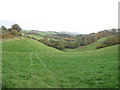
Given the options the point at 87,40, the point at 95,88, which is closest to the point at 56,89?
the point at 95,88

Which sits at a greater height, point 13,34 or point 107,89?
point 13,34

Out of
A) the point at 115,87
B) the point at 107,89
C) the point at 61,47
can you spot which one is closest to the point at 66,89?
the point at 107,89

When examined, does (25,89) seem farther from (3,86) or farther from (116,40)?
(116,40)

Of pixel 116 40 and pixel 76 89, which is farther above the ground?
pixel 116 40

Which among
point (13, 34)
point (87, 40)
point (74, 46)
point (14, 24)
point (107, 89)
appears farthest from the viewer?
point (87, 40)

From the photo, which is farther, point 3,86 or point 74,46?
point 74,46

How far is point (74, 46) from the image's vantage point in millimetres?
115250

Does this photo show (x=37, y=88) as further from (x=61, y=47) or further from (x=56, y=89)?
(x=61, y=47)

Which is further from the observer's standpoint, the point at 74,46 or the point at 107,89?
the point at 74,46

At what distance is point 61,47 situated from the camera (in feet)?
307

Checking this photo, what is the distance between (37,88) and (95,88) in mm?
6033

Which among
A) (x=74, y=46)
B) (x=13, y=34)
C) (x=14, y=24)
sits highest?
(x=14, y=24)

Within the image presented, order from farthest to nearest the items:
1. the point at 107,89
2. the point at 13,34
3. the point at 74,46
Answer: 1. the point at 74,46
2. the point at 13,34
3. the point at 107,89

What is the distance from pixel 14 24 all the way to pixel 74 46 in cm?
6891
